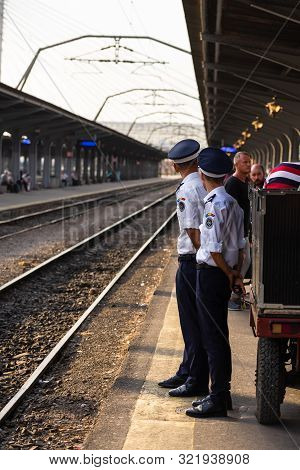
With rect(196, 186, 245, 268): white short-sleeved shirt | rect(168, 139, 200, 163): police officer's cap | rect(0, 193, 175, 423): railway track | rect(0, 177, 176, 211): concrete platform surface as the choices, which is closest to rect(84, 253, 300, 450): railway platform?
rect(0, 193, 175, 423): railway track

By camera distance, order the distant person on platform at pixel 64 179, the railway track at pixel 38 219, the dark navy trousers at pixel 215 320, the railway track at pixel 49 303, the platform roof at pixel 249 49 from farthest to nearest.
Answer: the distant person on platform at pixel 64 179 → the railway track at pixel 38 219 → the platform roof at pixel 249 49 → the railway track at pixel 49 303 → the dark navy trousers at pixel 215 320

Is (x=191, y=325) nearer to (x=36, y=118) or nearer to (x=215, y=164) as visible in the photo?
(x=215, y=164)

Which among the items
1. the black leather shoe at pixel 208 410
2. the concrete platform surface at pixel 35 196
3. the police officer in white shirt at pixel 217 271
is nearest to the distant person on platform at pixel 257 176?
the police officer in white shirt at pixel 217 271

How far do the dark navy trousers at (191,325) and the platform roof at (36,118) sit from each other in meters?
21.9

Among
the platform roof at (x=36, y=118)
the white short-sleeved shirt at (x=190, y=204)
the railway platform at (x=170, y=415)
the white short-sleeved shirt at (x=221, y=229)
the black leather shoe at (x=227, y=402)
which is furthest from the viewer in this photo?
the platform roof at (x=36, y=118)

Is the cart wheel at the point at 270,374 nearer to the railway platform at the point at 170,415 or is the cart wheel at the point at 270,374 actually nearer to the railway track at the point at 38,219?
the railway platform at the point at 170,415

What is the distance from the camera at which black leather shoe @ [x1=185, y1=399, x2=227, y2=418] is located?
18.3 ft

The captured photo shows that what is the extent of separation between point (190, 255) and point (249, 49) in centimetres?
1134

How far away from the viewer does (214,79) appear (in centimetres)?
2412

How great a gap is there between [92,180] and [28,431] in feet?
228

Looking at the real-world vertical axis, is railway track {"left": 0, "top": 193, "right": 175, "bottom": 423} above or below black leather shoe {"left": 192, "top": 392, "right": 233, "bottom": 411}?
below

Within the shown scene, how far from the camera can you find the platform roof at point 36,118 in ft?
103

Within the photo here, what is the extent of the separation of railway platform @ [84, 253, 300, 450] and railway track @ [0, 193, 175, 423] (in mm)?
834

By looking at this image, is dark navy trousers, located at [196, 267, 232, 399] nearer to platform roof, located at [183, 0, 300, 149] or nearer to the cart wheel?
the cart wheel
